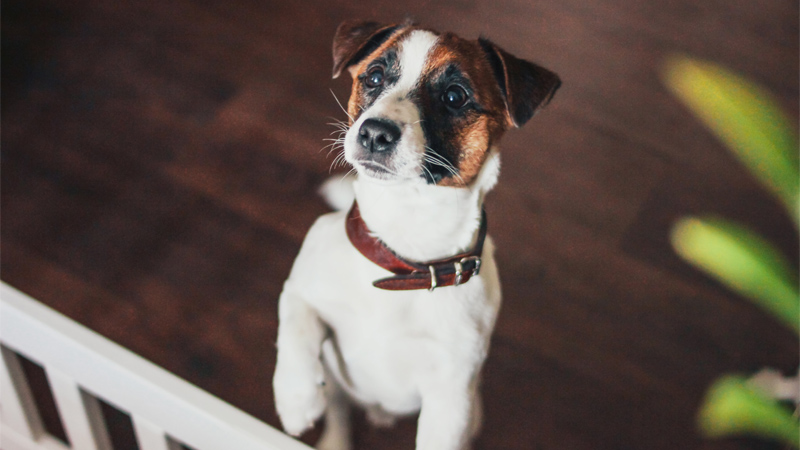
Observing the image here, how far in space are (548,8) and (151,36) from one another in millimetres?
1794

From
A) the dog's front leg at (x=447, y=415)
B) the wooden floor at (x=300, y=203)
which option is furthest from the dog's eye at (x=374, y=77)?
the wooden floor at (x=300, y=203)

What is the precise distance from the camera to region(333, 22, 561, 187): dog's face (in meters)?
1.05

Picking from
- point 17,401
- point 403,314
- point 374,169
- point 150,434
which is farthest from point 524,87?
point 17,401

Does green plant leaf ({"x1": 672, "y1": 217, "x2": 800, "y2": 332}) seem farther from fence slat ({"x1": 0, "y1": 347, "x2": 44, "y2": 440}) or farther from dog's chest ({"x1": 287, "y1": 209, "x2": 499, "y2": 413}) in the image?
fence slat ({"x1": 0, "y1": 347, "x2": 44, "y2": 440})

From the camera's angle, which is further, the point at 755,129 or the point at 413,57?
the point at 413,57

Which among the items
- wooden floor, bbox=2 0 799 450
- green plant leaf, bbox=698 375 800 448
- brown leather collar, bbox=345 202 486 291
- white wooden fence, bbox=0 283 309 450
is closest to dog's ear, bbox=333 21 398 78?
brown leather collar, bbox=345 202 486 291

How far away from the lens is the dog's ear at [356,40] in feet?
3.96

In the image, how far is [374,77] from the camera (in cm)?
118

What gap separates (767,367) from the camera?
2059 mm

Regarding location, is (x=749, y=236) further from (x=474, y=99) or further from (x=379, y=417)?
(x=379, y=417)

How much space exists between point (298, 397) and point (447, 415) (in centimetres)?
28

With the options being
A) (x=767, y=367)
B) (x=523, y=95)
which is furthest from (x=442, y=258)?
(x=767, y=367)

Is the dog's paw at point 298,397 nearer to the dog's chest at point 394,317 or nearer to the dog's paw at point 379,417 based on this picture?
the dog's chest at point 394,317

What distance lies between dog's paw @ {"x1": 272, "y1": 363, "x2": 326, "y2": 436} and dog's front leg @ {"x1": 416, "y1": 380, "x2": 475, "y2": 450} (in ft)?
0.68
